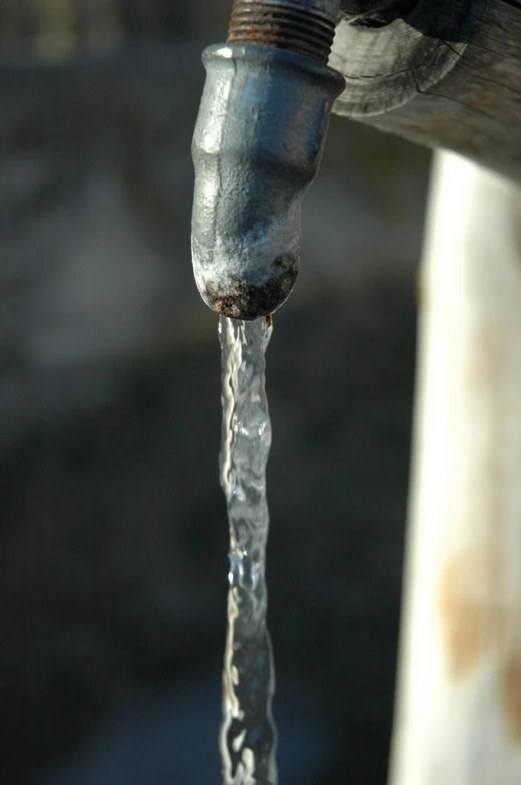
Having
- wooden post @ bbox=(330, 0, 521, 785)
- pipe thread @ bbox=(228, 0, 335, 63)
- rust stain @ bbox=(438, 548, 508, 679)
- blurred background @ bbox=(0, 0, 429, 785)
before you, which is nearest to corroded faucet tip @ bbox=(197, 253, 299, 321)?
pipe thread @ bbox=(228, 0, 335, 63)

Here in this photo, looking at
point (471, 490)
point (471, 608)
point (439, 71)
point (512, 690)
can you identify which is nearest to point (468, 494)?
point (471, 490)

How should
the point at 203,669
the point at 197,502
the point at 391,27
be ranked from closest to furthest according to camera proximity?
the point at 391,27, the point at 203,669, the point at 197,502

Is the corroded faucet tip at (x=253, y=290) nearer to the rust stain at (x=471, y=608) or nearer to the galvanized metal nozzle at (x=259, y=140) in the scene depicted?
the galvanized metal nozzle at (x=259, y=140)

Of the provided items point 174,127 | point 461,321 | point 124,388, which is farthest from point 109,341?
point 461,321

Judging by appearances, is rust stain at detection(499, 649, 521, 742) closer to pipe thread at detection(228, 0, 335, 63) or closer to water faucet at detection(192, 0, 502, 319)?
water faucet at detection(192, 0, 502, 319)

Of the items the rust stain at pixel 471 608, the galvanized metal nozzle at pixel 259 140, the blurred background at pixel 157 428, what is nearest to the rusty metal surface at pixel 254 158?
the galvanized metal nozzle at pixel 259 140

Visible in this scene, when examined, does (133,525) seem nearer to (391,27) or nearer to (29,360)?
(29,360)

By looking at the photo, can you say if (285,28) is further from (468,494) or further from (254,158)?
(468,494)
